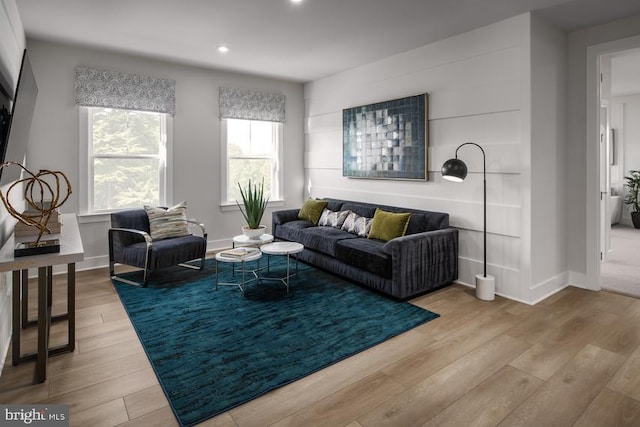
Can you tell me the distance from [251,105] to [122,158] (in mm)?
1984

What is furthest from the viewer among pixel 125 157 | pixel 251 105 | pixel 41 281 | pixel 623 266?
pixel 251 105

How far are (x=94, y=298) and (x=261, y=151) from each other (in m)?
3.30

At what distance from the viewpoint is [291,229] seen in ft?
16.5

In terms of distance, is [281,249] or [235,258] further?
[281,249]

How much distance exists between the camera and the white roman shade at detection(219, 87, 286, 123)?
555 centimetres

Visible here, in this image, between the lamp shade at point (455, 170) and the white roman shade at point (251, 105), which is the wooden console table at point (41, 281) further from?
the white roman shade at point (251, 105)

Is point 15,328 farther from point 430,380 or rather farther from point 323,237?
point 323,237

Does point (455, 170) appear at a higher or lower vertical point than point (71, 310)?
higher

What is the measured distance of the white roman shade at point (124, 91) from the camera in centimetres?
447

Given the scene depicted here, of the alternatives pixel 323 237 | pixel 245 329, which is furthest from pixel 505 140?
pixel 245 329

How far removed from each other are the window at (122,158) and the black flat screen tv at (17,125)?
1614 mm

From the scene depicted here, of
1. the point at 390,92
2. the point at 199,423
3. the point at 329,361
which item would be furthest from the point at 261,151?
the point at 199,423

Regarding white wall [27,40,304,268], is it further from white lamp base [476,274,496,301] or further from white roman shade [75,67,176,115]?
white lamp base [476,274,496,301]

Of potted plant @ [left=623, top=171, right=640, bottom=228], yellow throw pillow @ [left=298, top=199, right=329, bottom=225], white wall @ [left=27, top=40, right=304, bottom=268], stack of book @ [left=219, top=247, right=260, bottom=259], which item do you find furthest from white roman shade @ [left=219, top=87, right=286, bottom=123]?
potted plant @ [left=623, top=171, right=640, bottom=228]
